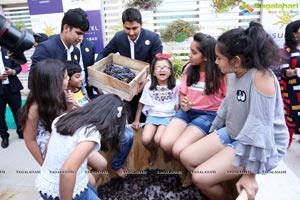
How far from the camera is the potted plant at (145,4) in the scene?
380cm

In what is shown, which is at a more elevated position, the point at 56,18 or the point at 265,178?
the point at 56,18

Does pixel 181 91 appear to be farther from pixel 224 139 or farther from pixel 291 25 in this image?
pixel 291 25

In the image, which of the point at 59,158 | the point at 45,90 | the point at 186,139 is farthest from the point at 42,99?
the point at 186,139

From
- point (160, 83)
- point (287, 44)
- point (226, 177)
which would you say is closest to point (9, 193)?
point (160, 83)

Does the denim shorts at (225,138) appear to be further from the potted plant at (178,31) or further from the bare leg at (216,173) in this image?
the potted plant at (178,31)

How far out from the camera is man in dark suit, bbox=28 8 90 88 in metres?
1.93

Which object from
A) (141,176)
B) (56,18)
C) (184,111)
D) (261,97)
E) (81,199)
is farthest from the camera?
(56,18)

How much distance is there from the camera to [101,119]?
1.24 metres

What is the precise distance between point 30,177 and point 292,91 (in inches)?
110

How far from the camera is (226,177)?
4.68ft

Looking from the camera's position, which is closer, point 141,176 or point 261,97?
point 261,97

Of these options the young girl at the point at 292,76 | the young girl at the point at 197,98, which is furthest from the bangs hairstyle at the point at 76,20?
the young girl at the point at 292,76

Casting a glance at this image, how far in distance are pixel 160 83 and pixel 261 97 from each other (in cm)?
112

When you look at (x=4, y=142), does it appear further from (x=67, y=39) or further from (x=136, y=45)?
(x=136, y=45)
